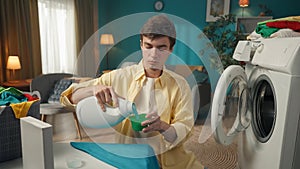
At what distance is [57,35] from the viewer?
12.9 ft

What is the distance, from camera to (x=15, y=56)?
127 inches

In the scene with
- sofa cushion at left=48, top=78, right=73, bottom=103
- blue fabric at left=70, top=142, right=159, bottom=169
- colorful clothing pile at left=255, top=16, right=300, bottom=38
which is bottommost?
sofa cushion at left=48, top=78, right=73, bottom=103

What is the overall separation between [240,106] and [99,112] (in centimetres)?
92

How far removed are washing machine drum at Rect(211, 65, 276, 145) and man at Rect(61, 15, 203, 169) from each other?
262 mm

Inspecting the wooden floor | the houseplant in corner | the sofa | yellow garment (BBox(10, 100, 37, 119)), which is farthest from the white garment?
the houseplant in corner

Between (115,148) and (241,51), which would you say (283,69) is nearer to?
(241,51)

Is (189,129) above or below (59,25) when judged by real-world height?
below

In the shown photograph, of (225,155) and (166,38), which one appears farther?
(225,155)

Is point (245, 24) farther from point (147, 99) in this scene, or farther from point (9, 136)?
point (9, 136)

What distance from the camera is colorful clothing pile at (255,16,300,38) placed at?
1.08m

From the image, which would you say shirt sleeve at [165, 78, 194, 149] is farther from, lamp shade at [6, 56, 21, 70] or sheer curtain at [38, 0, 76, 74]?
sheer curtain at [38, 0, 76, 74]

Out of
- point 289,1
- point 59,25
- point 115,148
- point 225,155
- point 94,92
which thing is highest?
point 289,1

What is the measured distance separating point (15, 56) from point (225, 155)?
111 inches

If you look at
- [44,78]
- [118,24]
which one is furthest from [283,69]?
[44,78]
